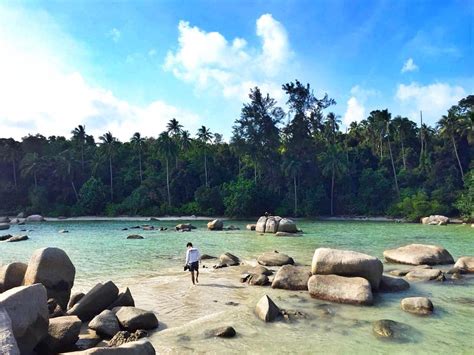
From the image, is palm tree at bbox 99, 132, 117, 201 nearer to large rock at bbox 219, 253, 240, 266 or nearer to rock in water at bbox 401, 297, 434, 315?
large rock at bbox 219, 253, 240, 266

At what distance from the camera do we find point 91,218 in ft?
212

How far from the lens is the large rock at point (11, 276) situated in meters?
11.0

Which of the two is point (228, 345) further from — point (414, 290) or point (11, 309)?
point (414, 290)

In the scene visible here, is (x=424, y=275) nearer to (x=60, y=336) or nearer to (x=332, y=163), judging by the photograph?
(x=60, y=336)

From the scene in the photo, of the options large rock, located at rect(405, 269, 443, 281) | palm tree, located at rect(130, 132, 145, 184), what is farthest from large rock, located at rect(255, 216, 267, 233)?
palm tree, located at rect(130, 132, 145, 184)

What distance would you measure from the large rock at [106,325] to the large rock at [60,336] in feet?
2.24

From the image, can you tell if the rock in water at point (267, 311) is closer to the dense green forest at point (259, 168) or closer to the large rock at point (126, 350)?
the large rock at point (126, 350)

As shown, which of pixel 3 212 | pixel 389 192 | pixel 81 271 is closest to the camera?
pixel 81 271

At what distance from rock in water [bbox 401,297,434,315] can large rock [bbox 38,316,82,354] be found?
844cm

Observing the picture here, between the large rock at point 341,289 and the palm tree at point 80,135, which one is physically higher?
the palm tree at point 80,135

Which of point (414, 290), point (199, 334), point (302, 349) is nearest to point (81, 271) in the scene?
point (199, 334)

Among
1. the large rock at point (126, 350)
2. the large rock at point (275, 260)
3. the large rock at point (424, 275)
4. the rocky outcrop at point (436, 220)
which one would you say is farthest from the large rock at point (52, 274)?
the rocky outcrop at point (436, 220)

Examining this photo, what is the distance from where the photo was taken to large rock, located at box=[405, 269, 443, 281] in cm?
1451

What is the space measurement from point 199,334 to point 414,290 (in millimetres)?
8034
